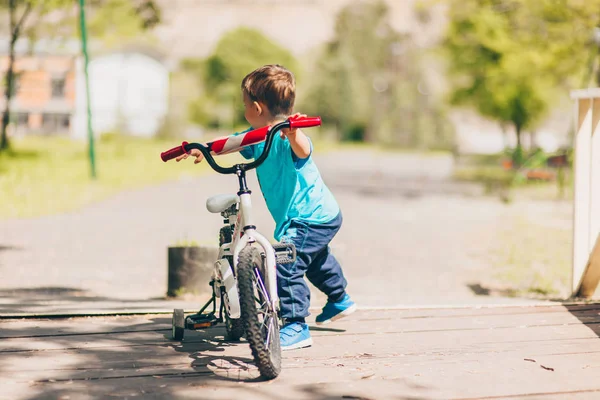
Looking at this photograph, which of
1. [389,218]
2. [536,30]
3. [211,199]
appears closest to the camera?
[211,199]

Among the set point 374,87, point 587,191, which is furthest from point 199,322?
point 374,87

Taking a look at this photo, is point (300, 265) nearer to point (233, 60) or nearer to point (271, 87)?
point (271, 87)

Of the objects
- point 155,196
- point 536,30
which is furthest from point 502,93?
point 155,196

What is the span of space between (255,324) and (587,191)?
3.31 meters

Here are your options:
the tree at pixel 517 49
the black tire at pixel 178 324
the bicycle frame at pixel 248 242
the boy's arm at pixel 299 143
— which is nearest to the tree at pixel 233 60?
the tree at pixel 517 49

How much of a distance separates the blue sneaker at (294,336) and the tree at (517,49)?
14.6 metres

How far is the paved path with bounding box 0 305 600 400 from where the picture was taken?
353 cm

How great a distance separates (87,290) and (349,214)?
964cm

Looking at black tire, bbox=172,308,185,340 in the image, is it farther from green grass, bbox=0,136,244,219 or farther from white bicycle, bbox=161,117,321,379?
green grass, bbox=0,136,244,219

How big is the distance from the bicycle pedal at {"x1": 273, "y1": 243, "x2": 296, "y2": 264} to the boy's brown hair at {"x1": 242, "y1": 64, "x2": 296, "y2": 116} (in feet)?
2.15

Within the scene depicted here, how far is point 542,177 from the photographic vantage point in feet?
86.5

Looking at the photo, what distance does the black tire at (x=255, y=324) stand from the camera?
3607 mm

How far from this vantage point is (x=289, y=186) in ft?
14.1

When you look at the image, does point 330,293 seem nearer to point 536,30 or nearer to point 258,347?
point 258,347
